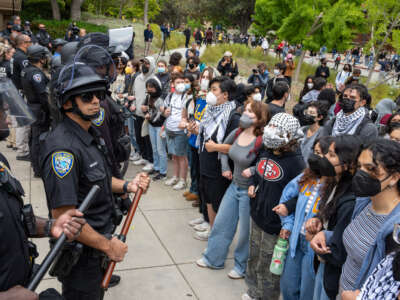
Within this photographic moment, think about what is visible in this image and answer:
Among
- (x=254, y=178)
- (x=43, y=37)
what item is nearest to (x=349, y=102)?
(x=254, y=178)

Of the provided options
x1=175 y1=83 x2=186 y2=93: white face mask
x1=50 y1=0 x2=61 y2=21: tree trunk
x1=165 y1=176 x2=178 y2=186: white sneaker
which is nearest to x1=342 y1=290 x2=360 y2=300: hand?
x1=175 y1=83 x2=186 y2=93: white face mask

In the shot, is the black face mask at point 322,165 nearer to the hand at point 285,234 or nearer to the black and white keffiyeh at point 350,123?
the hand at point 285,234

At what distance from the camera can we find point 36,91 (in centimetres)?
604

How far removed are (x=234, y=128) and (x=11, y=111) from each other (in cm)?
281

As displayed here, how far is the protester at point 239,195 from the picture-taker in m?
3.91

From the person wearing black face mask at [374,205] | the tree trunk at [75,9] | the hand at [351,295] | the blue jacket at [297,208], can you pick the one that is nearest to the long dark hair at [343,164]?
the blue jacket at [297,208]

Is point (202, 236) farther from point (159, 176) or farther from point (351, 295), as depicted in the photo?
point (351, 295)

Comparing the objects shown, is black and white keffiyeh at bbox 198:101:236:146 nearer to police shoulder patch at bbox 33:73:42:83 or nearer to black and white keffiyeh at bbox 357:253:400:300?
black and white keffiyeh at bbox 357:253:400:300

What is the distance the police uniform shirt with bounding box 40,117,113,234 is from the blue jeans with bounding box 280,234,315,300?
1.54m

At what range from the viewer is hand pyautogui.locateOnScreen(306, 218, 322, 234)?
111 inches

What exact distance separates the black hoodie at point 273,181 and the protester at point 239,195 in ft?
1.21

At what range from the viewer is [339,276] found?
2674 mm

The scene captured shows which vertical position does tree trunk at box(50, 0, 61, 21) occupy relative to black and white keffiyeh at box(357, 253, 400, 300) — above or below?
above

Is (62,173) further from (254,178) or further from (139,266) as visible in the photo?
(139,266)
